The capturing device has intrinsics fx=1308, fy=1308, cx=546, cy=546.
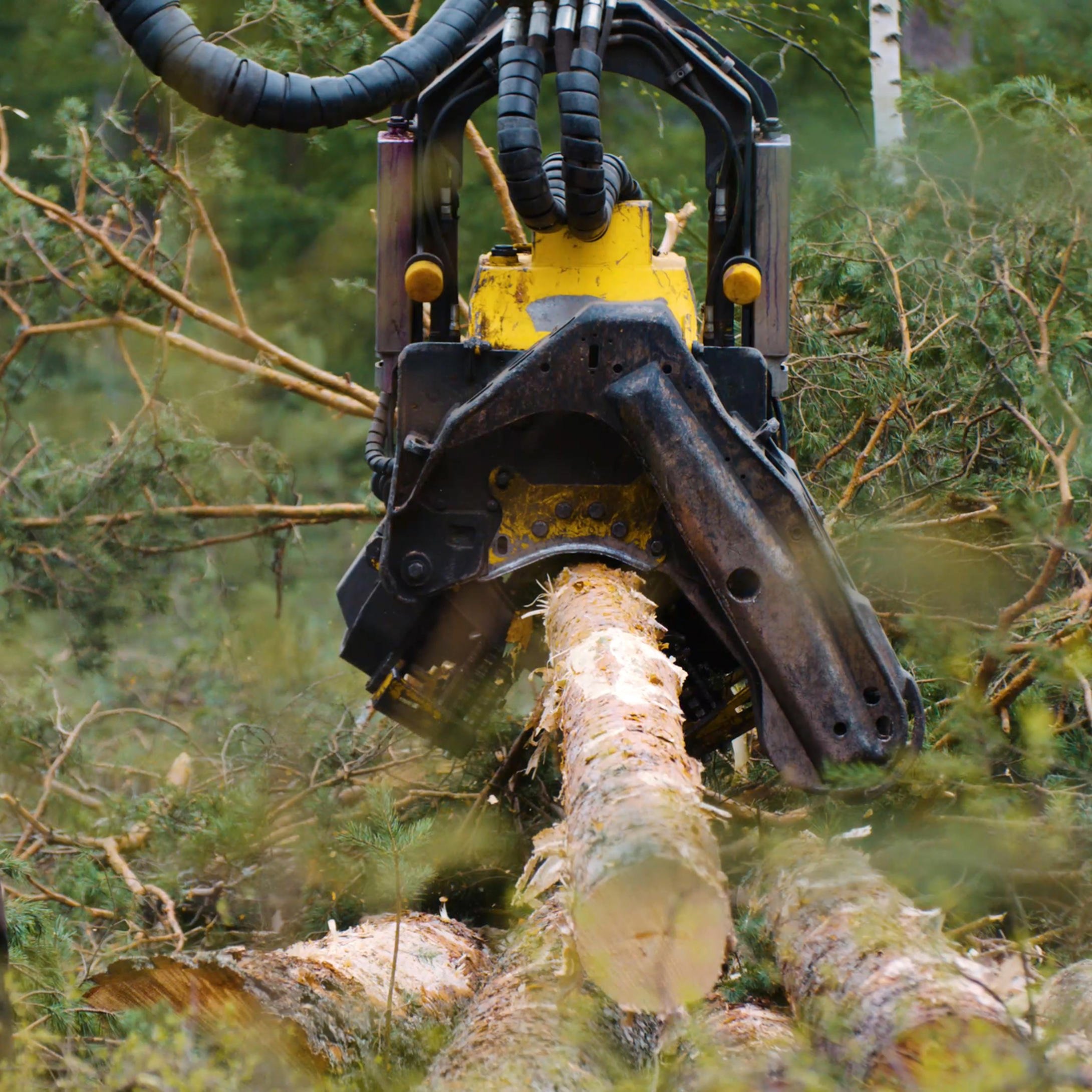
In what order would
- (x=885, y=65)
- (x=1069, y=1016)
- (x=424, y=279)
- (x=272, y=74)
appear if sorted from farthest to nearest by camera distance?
(x=885, y=65)
(x=424, y=279)
(x=272, y=74)
(x=1069, y=1016)

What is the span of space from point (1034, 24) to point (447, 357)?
16.4 ft

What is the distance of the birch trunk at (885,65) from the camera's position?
683 centimetres

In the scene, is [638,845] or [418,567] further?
[418,567]

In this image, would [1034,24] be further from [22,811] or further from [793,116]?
[22,811]

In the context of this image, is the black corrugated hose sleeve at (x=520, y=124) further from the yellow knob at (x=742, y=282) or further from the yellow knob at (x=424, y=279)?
the yellow knob at (x=742, y=282)

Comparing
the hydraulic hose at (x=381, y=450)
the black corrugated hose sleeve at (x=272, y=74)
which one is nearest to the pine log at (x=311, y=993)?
the hydraulic hose at (x=381, y=450)

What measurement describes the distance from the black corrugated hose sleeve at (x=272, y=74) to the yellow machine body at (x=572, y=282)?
3.13 feet

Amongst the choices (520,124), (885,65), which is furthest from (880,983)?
(885,65)

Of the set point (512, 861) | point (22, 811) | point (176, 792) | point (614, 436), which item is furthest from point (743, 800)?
point (22, 811)

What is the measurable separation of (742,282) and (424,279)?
3.09 feet

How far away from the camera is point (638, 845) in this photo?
74.9 inches

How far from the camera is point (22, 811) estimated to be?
4.23 m

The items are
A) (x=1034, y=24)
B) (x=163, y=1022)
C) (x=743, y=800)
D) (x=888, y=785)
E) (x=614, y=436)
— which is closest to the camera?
(x=163, y=1022)

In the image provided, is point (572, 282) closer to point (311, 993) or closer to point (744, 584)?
point (744, 584)
